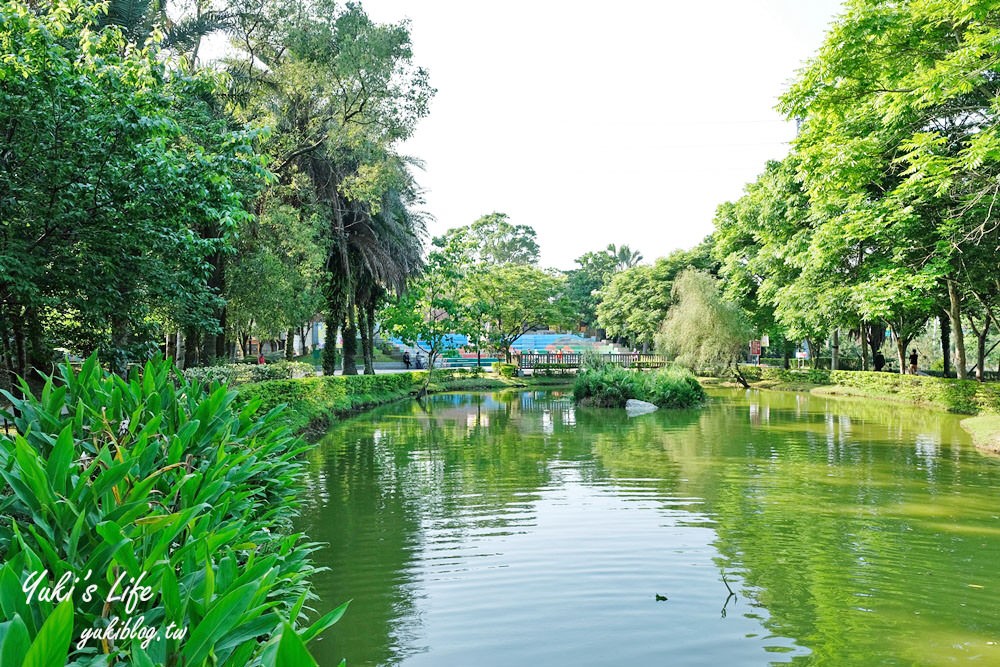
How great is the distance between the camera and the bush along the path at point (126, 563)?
6.45 feet

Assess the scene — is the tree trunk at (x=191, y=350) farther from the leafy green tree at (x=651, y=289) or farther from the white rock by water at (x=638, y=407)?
the leafy green tree at (x=651, y=289)

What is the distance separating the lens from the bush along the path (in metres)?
1.97

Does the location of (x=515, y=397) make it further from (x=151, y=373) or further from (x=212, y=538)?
(x=212, y=538)

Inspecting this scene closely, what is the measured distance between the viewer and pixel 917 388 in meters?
25.1

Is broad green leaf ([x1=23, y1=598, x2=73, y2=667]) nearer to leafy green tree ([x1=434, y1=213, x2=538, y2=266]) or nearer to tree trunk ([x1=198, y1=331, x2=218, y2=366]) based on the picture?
tree trunk ([x1=198, y1=331, x2=218, y2=366])

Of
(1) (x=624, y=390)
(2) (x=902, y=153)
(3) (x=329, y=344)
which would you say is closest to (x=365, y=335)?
(3) (x=329, y=344)

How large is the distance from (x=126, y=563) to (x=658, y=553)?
570 cm

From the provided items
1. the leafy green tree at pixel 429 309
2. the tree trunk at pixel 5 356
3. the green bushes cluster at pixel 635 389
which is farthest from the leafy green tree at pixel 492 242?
the tree trunk at pixel 5 356

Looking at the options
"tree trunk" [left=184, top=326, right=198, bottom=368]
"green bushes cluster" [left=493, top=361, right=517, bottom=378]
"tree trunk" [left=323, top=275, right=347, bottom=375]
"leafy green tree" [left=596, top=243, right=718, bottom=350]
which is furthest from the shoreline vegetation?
"leafy green tree" [left=596, top=243, right=718, bottom=350]

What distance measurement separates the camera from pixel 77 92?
27.1 ft

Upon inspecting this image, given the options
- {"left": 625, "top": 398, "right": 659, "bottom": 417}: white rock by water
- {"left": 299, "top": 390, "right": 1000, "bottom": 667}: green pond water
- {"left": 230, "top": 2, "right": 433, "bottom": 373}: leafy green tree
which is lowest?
{"left": 299, "top": 390, "right": 1000, "bottom": 667}: green pond water

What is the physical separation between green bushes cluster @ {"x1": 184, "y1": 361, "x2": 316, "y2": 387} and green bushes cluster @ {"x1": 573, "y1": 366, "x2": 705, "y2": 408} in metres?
9.74

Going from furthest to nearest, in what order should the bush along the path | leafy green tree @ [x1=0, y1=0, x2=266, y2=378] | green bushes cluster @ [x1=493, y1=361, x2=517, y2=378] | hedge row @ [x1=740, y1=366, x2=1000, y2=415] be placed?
green bushes cluster @ [x1=493, y1=361, x2=517, y2=378]
hedge row @ [x1=740, y1=366, x2=1000, y2=415]
leafy green tree @ [x1=0, y1=0, x2=266, y2=378]
the bush along the path

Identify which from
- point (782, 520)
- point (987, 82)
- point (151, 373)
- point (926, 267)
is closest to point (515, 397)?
point (926, 267)
